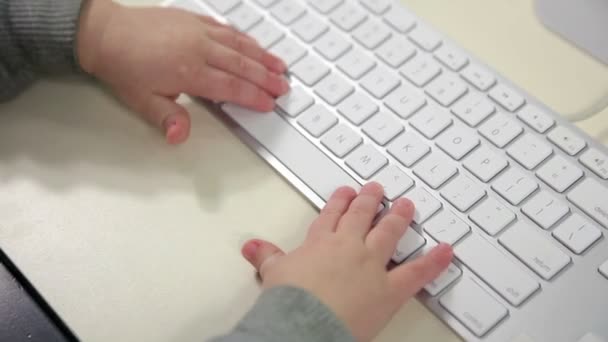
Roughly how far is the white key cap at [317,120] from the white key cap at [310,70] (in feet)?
0.10

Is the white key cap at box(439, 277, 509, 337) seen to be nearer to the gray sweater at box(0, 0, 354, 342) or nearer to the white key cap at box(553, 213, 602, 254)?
the white key cap at box(553, 213, 602, 254)

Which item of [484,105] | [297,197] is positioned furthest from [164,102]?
[484,105]

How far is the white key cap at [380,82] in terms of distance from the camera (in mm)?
515

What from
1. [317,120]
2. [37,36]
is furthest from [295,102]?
[37,36]

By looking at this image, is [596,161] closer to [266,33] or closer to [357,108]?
[357,108]

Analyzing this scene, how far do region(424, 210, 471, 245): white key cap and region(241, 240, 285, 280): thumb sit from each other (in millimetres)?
110

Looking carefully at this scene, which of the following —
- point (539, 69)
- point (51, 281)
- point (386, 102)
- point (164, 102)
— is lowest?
point (51, 281)

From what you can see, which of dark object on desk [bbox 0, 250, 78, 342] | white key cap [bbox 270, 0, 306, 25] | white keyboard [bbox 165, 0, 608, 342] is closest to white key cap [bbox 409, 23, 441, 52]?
white keyboard [bbox 165, 0, 608, 342]

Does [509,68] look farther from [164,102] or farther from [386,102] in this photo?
[164,102]

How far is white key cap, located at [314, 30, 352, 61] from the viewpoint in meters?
0.54

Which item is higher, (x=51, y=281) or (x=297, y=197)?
(x=297, y=197)

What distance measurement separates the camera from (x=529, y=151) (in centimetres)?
48

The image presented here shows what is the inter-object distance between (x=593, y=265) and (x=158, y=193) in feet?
1.05

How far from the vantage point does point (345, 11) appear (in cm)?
57
